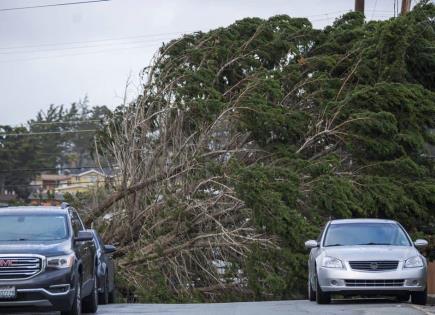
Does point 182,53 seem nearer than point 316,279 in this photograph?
No

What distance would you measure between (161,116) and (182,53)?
89.2 inches

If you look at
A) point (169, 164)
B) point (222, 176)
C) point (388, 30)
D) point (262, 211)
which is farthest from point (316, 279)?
point (388, 30)

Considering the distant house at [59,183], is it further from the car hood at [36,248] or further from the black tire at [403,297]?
the car hood at [36,248]

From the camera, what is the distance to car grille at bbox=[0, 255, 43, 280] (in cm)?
1405

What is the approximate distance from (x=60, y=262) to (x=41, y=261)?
29 cm

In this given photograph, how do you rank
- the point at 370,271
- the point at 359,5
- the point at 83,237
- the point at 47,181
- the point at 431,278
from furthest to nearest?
the point at 47,181
the point at 359,5
the point at 431,278
the point at 370,271
the point at 83,237

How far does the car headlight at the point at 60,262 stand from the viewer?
1425 centimetres

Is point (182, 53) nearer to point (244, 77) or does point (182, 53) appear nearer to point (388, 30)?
point (244, 77)

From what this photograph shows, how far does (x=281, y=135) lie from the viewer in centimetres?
2700

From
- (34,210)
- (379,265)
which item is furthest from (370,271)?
(34,210)

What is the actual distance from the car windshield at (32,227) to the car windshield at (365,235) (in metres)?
5.31

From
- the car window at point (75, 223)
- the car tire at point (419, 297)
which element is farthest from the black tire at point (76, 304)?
the car tire at point (419, 297)

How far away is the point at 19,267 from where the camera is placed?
14.1m

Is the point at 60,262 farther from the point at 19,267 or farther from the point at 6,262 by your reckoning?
the point at 6,262
